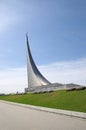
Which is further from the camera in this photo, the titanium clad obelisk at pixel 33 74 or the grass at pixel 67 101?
the titanium clad obelisk at pixel 33 74

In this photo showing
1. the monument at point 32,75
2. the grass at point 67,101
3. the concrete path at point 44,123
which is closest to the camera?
the concrete path at point 44,123

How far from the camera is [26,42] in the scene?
50.2 meters

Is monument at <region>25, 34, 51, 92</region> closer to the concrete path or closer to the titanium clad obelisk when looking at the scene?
the titanium clad obelisk

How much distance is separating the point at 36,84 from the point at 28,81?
2909mm

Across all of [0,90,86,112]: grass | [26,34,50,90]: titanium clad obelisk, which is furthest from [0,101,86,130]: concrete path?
[26,34,50,90]: titanium clad obelisk

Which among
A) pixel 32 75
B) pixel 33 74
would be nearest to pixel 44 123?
pixel 33 74

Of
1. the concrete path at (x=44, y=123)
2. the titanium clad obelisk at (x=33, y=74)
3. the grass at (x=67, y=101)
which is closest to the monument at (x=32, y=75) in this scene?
the titanium clad obelisk at (x=33, y=74)

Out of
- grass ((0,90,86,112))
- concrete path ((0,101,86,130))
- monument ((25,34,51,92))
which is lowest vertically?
concrete path ((0,101,86,130))

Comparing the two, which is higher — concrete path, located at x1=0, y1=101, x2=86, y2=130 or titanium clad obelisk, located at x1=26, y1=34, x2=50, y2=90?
titanium clad obelisk, located at x1=26, y1=34, x2=50, y2=90

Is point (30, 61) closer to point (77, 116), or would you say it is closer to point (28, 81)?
point (28, 81)

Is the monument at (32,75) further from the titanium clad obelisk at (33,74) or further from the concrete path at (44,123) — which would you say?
the concrete path at (44,123)

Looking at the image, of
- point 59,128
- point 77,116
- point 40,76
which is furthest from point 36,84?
point 59,128

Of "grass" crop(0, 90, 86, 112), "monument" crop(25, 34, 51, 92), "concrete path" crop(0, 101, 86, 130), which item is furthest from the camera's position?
"monument" crop(25, 34, 51, 92)

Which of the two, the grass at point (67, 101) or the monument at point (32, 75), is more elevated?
the monument at point (32, 75)
